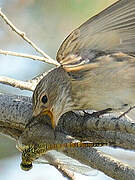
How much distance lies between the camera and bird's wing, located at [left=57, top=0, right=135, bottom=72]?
2414 millimetres

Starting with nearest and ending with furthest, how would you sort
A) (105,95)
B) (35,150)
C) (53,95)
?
(35,150) < (105,95) < (53,95)

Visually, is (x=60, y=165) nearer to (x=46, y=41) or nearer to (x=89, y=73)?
(x=89, y=73)

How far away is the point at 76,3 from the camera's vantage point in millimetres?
3055

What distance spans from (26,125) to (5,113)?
0.12 metres

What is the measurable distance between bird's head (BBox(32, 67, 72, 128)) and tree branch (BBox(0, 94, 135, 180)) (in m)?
0.04

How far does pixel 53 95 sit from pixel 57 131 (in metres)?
0.48

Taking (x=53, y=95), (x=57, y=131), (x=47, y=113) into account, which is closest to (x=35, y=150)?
(x=57, y=131)

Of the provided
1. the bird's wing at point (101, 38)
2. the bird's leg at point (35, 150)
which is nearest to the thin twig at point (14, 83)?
the bird's wing at point (101, 38)

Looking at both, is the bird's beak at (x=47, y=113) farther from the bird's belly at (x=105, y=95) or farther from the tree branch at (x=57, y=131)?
the bird's belly at (x=105, y=95)

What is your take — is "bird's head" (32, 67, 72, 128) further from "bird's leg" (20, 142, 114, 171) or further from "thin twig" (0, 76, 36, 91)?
"bird's leg" (20, 142, 114, 171)

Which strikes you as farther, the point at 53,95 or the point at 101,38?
the point at 53,95

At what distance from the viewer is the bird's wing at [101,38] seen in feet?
7.92

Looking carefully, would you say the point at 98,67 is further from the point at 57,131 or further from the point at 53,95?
the point at 57,131

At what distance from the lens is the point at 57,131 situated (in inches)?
86.2
